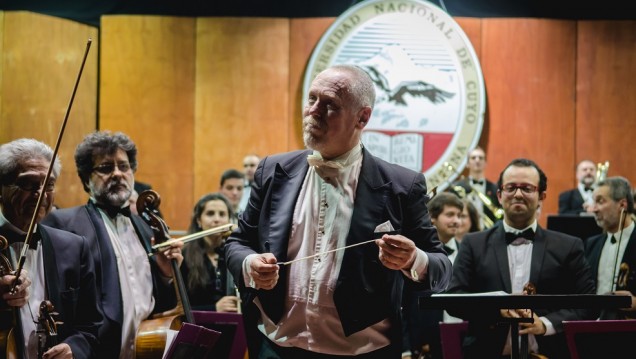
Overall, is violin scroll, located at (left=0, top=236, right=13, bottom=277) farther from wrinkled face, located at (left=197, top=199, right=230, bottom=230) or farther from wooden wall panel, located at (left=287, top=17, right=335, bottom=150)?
wooden wall panel, located at (left=287, top=17, right=335, bottom=150)

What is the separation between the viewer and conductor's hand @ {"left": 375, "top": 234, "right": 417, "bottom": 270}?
2.20 meters

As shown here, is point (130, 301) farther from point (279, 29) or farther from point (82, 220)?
point (279, 29)

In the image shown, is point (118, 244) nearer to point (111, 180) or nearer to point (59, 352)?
point (111, 180)

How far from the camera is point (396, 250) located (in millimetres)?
2209

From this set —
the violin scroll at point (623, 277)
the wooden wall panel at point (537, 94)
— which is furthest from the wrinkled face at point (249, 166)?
the violin scroll at point (623, 277)

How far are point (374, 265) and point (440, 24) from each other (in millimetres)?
6302

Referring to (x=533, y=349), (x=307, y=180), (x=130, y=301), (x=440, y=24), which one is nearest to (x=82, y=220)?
(x=130, y=301)

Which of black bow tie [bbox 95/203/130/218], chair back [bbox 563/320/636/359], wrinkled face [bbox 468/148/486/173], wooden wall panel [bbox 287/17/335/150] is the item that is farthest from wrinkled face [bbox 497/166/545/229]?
wooden wall panel [bbox 287/17/335/150]

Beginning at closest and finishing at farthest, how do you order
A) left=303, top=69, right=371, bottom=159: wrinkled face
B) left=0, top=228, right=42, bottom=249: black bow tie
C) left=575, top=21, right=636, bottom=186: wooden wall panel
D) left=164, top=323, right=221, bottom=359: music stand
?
left=303, top=69, right=371, bottom=159: wrinkled face < left=0, top=228, right=42, bottom=249: black bow tie < left=164, top=323, right=221, bottom=359: music stand < left=575, top=21, right=636, bottom=186: wooden wall panel

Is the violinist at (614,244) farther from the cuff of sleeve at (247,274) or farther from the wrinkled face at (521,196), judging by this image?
the cuff of sleeve at (247,274)

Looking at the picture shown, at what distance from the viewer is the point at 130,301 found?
3322mm

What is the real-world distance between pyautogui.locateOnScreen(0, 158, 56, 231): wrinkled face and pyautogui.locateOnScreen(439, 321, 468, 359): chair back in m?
1.77

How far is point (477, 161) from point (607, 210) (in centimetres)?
268

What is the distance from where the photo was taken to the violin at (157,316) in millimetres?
3230
